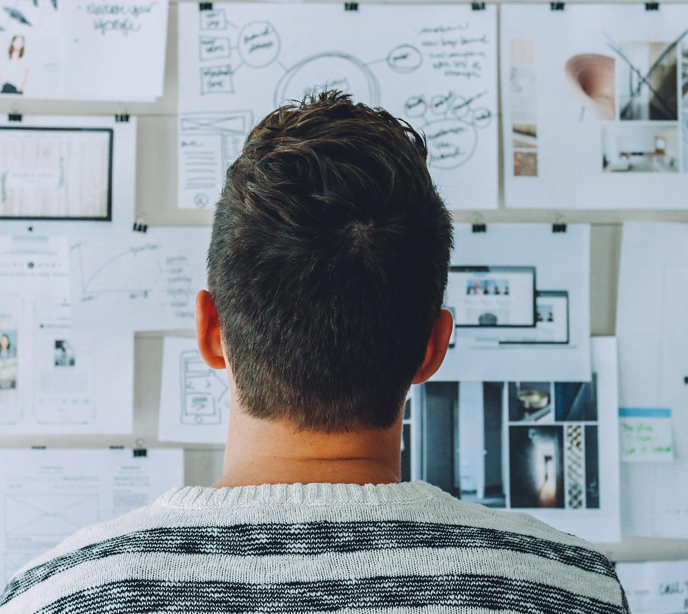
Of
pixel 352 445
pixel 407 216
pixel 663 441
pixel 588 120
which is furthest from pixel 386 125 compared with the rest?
pixel 663 441

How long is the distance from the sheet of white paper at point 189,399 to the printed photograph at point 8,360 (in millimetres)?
259

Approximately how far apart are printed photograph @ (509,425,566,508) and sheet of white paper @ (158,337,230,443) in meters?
0.52

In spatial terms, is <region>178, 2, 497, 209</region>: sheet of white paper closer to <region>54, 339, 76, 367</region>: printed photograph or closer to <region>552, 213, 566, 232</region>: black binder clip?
<region>552, 213, 566, 232</region>: black binder clip

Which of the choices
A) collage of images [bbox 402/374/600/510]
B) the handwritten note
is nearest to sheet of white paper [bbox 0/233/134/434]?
collage of images [bbox 402/374/600/510]

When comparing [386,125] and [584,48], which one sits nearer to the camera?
[386,125]

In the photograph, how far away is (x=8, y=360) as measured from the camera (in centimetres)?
113

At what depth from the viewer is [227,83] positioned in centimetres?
114

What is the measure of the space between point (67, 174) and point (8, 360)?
1.13 ft

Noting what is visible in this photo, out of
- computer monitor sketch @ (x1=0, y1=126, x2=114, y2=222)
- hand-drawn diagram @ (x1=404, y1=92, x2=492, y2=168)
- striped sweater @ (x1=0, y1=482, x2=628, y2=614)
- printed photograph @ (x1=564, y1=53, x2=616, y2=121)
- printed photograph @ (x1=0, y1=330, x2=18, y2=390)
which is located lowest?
striped sweater @ (x1=0, y1=482, x2=628, y2=614)

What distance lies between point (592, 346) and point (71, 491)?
961 millimetres

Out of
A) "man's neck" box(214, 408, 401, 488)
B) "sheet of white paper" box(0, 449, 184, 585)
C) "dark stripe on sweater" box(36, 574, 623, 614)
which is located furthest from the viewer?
"sheet of white paper" box(0, 449, 184, 585)

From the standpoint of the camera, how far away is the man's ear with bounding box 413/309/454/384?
24.6 inches

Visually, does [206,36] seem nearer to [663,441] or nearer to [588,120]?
[588,120]

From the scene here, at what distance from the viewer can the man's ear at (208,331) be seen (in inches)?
24.0
